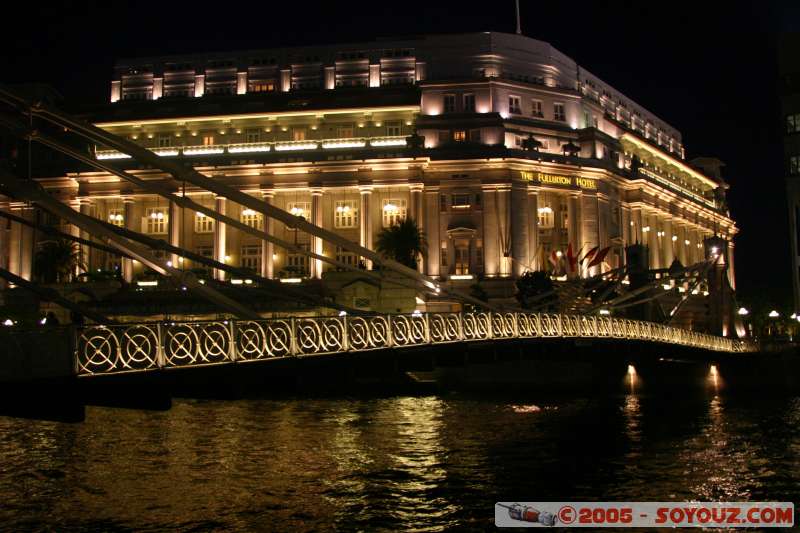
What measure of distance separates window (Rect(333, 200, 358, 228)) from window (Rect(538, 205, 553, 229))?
21.0m

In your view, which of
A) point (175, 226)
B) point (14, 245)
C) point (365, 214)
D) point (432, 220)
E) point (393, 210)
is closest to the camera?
point (365, 214)

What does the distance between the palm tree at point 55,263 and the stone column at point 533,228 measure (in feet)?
154

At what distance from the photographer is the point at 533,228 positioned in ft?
331

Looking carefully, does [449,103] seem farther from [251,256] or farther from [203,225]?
[203,225]

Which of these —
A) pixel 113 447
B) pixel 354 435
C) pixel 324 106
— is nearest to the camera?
pixel 113 447

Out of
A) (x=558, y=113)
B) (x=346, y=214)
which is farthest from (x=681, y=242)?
(x=346, y=214)

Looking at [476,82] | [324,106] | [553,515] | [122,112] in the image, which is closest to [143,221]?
[122,112]

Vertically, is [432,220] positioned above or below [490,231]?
above

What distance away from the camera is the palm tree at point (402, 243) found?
87.7 metres

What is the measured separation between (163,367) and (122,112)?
88473mm

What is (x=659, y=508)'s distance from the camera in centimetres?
2409

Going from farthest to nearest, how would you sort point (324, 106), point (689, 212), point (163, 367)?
point (689, 212)
point (324, 106)
point (163, 367)

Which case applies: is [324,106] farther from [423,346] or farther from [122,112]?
[423,346]

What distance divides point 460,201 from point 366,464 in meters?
71.6
